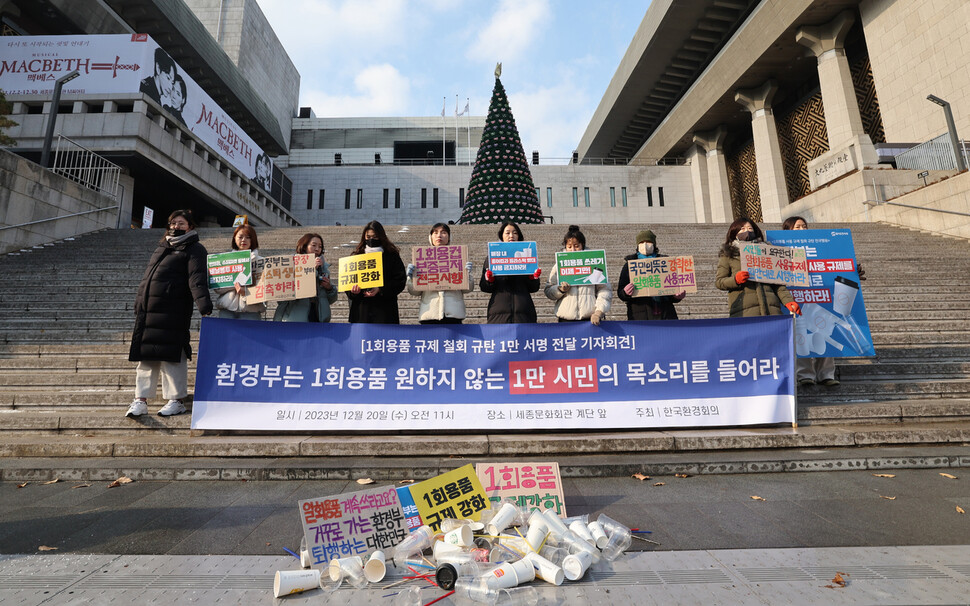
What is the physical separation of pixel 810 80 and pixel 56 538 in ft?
108

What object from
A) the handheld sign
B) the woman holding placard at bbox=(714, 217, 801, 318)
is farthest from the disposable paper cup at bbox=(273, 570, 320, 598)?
the woman holding placard at bbox=(714, 217, 801, 318)

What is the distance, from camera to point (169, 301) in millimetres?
4434

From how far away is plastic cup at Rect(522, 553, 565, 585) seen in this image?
77.4 inches

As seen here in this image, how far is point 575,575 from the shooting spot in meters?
2.00

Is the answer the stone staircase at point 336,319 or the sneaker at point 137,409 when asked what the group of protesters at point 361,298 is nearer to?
the sneaker at point 137,409

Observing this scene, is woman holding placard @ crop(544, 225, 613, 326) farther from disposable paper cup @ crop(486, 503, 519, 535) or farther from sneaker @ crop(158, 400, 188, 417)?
sneaker @ crop(158, 400, 188, 417)

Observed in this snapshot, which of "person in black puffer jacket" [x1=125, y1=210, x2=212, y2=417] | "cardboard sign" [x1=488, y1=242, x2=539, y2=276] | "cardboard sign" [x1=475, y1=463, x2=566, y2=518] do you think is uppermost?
"cardboard sign" [x1=488, y1=242, x2=539, y2=276]

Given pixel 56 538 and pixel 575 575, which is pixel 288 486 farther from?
pixel 575 575

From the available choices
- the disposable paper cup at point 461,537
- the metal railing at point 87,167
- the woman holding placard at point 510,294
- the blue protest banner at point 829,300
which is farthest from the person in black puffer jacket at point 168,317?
the metal railing at point 87,167

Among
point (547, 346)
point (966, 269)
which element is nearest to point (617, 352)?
point (547, 346)

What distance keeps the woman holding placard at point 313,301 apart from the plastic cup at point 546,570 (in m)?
3.50

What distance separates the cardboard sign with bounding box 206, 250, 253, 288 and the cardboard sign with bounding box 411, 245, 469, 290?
66.1 inches

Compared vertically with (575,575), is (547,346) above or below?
above

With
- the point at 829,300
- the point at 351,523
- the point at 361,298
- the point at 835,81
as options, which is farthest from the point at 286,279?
the point at 835,81
